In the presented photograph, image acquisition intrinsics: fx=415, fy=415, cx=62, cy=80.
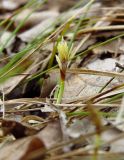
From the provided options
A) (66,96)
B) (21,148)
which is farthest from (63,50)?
(21,148)

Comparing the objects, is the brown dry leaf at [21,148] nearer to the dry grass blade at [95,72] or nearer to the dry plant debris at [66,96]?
the dry plant debris at [66,96]

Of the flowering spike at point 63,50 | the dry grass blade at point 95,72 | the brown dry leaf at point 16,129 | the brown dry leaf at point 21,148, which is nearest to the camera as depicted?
the brown dry leaf at point 21,148

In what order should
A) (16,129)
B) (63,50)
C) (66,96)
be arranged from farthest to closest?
(66,96) < (63,50) < (16,129)

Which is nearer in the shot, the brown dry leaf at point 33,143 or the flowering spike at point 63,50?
the brown dry leaf at point 33,143

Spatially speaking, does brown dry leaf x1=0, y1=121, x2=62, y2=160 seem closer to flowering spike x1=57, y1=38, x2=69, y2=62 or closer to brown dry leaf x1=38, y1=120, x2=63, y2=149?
brown dry leaf x1=38, y1=120, x2=63, y2=149

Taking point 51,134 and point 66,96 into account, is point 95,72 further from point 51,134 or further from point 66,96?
point 51,134

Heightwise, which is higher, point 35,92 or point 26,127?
point 26,127

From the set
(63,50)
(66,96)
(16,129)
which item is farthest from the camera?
(66,96)

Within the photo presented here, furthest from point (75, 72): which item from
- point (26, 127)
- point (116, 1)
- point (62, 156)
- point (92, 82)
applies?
point (116, 1)

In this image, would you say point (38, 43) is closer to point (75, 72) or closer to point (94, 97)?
point (75, 72)

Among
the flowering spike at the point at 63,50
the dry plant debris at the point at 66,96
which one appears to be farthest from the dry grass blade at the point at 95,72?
the flowering spike at the point at 63,50

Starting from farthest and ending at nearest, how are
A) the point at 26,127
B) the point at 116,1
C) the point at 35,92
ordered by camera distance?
the point at 116,1 < the point at 35,92 < the point at 26,127
